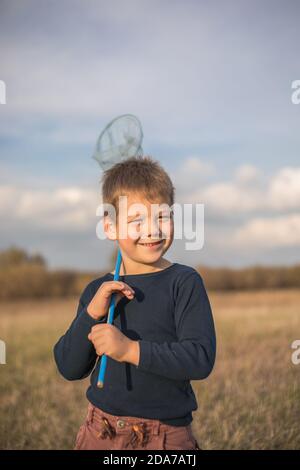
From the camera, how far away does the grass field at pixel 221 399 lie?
13.2 feet

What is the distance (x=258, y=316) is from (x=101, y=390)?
298 inches

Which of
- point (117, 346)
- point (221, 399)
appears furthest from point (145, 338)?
point (221, 399)

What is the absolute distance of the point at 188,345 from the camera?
7.45 feet

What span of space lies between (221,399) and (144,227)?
2.76 meters

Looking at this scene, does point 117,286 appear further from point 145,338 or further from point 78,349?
point 78,349

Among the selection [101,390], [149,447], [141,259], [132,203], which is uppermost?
[132,203]

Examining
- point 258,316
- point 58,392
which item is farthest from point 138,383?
point 258,316

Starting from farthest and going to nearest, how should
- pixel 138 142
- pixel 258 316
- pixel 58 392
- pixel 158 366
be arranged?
1. pixel 258 316
2. pixel 58 392
3. pixel 138 142
4. pixel 158 366

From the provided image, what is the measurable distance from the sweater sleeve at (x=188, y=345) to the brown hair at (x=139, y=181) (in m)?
0.38

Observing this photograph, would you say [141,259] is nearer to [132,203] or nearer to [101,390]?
[132,203]

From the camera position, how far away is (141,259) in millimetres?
2445

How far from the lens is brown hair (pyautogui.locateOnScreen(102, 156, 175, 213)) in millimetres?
2443

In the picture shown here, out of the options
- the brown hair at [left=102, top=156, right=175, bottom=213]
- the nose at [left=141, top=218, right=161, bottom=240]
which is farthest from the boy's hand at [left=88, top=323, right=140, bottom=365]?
the brown hair at [left=102, top=156, right=175, bottom=213]

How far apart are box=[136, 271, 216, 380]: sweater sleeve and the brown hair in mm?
379
